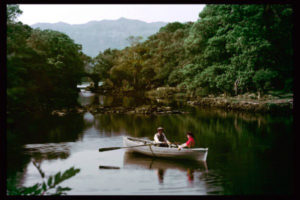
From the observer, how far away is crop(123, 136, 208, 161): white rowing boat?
722 inches

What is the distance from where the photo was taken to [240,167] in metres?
18.1

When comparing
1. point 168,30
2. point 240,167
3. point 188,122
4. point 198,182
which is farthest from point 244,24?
point 168,30

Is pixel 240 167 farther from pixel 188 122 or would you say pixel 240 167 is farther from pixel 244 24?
pixel 244 24

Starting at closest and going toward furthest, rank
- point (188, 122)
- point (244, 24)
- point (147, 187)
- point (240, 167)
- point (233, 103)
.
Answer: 1. point (147, 187)
2. point (240, 167)
3. point (188, 122)
4. point (244, 24)
5. point (233, 103)

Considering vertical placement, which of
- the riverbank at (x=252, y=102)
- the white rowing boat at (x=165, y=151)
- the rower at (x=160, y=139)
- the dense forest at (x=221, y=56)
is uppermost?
the dense forest at (x=221, y=56)

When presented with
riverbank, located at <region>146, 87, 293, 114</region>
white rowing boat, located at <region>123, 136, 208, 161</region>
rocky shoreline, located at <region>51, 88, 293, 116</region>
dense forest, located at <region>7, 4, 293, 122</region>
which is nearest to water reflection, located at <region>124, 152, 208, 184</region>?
white rowing boat, located at <region>123, 136, 208, 161</region>

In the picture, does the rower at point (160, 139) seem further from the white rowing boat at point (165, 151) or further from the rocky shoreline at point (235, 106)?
the rocky shoreline at point (235, 106)

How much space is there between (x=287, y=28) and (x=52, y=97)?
98.5 feet

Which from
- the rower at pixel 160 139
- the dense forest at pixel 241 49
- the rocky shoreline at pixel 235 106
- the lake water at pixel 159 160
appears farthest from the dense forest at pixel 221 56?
the rower at pixel 160 139

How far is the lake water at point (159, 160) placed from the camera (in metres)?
15.4

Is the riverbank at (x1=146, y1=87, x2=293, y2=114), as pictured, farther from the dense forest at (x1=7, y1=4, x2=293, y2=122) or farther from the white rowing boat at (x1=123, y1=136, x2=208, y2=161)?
the white rowing boat at (x1=123, y1=136, x2=208, y2=161)

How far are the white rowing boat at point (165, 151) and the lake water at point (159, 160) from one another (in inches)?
15.2

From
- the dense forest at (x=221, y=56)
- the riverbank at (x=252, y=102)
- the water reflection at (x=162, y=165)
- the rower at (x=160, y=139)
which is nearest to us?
the water reflection at (x=162, y=165)

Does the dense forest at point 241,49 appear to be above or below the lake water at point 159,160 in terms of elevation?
above
